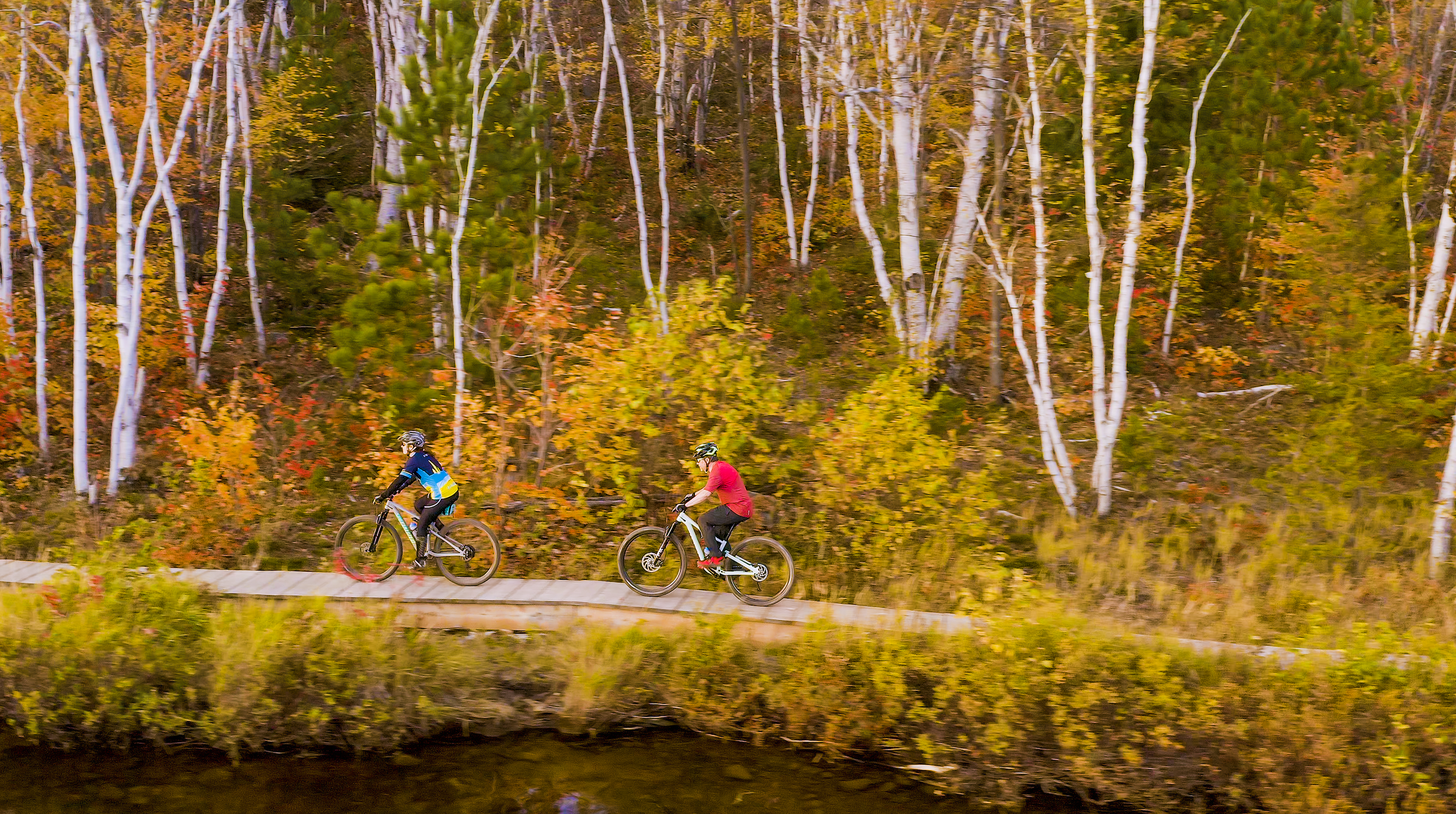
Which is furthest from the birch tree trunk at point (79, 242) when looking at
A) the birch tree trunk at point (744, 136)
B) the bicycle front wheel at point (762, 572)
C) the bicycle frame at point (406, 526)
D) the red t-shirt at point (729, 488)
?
the birch tree trunk at point (744, 136)

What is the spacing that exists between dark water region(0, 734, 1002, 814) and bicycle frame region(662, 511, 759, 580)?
1.63 metres

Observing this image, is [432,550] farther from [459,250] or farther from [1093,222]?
[1093,222]

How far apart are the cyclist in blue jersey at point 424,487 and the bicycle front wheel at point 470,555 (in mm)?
167

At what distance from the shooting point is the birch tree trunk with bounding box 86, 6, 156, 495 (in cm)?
1209

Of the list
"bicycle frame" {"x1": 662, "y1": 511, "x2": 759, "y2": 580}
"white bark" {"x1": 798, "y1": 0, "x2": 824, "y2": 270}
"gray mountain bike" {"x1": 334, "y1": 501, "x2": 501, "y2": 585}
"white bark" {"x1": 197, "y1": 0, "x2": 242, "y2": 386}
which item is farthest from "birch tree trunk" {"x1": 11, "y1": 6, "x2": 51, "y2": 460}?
"white bark" {"x1": 798, "y1": 0, "x2": 824, "y2": 270}

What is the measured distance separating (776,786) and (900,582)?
291 centimetres

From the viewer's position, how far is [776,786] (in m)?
7.38

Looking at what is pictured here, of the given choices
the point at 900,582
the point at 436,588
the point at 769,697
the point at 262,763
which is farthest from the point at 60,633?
the point at 900,582

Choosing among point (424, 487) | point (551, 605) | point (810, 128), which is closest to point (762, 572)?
point (551, 605)

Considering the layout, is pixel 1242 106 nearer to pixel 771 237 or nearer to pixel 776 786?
pixel 771 237

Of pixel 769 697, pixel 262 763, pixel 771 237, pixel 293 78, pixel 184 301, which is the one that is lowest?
pixel 262 763

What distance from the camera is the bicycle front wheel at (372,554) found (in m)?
9.59

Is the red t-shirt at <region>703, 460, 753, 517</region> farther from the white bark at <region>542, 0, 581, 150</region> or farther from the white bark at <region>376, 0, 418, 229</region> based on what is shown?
the white bark at <region>542, 0, 581, 150</region>

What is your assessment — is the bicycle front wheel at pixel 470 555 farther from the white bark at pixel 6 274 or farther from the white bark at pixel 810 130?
the white bark at pixel 810 130
